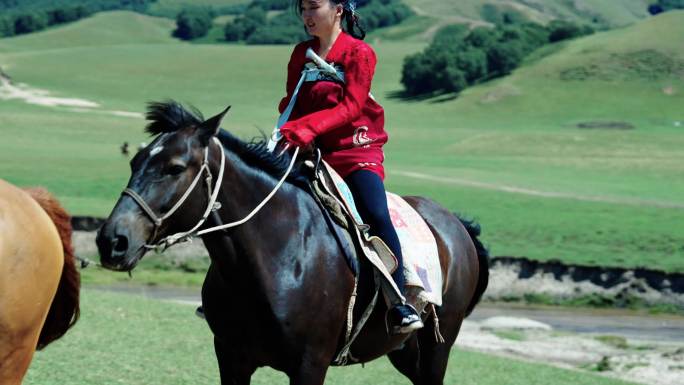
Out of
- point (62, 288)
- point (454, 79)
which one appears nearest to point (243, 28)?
point (454, 79)

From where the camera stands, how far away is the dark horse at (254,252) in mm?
6746

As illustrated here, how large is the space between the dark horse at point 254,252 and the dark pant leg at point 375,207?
0.41 m

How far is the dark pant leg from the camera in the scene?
7922mm

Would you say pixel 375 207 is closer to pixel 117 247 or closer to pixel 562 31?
pixel 117 247

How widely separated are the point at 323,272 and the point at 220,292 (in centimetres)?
67

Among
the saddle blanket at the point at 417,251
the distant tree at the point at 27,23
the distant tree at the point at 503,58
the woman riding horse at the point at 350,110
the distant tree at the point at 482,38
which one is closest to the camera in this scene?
the woman riding horse at the point at 350,110

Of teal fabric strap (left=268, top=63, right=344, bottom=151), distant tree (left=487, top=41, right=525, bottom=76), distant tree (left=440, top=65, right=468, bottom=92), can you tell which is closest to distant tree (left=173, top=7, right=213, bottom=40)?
distant tree (left=487, top=41, right=525, bottom=76)

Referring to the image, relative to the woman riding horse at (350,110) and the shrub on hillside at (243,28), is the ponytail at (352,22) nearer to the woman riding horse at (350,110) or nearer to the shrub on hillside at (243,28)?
the woman riding horse at (350,110)

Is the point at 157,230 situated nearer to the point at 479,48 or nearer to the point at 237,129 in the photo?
the point at 237,129

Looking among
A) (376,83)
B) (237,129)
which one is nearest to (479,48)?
(376,83)

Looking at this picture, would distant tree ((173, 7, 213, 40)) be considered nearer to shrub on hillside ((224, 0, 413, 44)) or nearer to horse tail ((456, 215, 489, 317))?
shrub on hillside ((224, 0, 413, 44))

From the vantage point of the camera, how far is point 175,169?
6.71 metres

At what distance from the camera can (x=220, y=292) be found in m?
7.27

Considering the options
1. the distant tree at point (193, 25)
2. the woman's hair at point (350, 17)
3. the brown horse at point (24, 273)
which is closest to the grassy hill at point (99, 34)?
the distant tree at point (193, 25)
